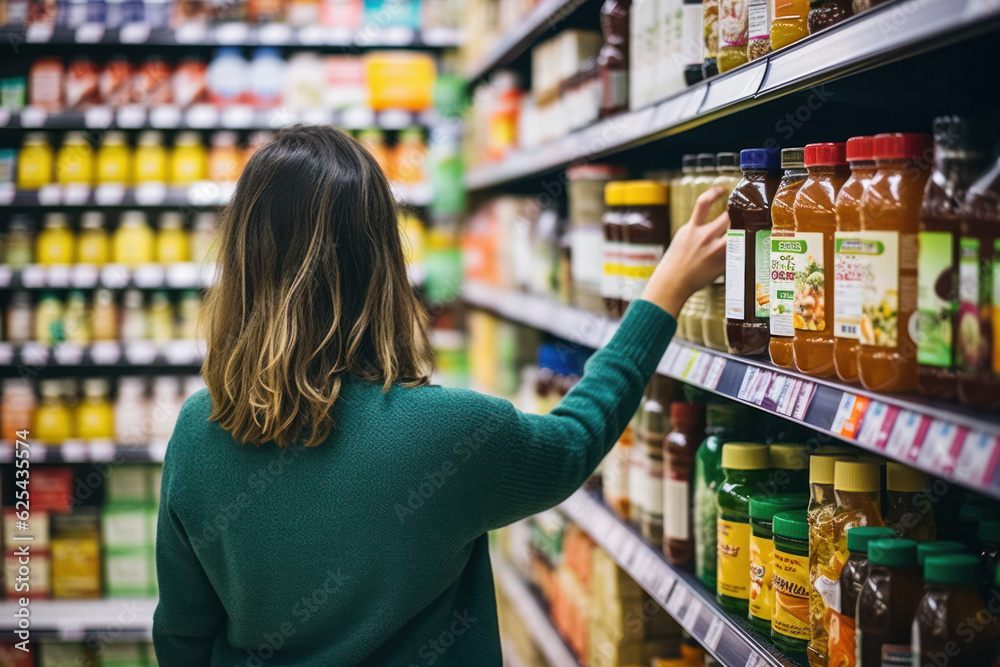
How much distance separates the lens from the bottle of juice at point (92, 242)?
3.77 metres

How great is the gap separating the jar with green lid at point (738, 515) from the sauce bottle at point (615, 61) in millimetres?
871

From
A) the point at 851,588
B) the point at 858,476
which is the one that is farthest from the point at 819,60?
the point at 851,588

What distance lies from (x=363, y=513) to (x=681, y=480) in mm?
691

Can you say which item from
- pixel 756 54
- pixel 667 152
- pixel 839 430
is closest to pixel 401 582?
pixel 839 430

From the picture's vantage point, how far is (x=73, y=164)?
376cm

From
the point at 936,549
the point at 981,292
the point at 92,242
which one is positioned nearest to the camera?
the point at 981,292

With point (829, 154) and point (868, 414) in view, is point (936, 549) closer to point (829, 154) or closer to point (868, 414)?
point (868, 414)

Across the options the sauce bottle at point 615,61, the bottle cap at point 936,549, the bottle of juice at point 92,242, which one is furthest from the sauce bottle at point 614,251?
the bottle of juice at point 92,242

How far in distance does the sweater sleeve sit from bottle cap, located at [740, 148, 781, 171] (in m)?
0.26

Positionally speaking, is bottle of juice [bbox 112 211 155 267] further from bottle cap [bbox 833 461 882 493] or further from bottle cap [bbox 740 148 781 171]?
bottle cap [bbox 833 461 882 493]

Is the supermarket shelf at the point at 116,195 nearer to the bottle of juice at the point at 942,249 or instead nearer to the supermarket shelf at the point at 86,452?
the supermarket shelf at the point at 86,452

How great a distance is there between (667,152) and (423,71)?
6.65 feet

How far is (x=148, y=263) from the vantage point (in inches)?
150

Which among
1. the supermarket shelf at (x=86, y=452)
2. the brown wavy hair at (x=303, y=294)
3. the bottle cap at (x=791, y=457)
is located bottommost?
the supermarket shelf at (x=86, y=452)
